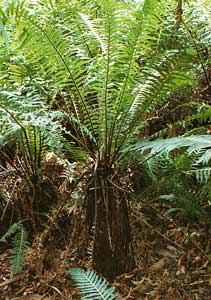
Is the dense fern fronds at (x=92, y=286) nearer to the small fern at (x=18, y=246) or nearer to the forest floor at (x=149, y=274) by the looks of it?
the forest floor at (x=149, y=274)

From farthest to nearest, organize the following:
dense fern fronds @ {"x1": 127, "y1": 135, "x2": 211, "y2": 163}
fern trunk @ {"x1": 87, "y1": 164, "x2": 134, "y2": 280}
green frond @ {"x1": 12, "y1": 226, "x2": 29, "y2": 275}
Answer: green frond @ {"x1": 12, "y1": 226, "x2": 29, "y2": 275} < fern trunk @ {"x1": 87, "y1": 164, "x2": 134, "y2": 280} < dense fern fronds @ {"x1": 127, "y1": 135, "x2": 211, "y2": 163}

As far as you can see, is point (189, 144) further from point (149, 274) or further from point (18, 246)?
point (18, 246)

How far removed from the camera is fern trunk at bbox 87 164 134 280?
5.36 feet

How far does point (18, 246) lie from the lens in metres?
1.81

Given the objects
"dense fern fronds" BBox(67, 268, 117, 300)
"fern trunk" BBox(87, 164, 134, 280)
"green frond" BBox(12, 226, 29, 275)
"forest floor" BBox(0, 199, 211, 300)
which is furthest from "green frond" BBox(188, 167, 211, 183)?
"green frond" BBox(12, 226, 29, 275)

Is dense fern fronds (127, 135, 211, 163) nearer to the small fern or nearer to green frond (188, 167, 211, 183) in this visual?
green frond (188, 167, 211, 183)

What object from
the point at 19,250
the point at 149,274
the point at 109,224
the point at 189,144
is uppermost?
the point at 189,144

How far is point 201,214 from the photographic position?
1975 millimetres

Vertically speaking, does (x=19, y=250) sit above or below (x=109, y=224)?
below

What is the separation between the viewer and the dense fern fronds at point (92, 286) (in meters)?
1.39

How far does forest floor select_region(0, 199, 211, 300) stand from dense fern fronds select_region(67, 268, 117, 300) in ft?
0.56

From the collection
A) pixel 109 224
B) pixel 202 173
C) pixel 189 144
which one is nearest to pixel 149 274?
pixel 109 224

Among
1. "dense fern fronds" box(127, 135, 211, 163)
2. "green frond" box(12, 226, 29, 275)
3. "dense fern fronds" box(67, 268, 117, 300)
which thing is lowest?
"green frond" box(12, 226, 29, 275)

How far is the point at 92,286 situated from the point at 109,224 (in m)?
0.27
